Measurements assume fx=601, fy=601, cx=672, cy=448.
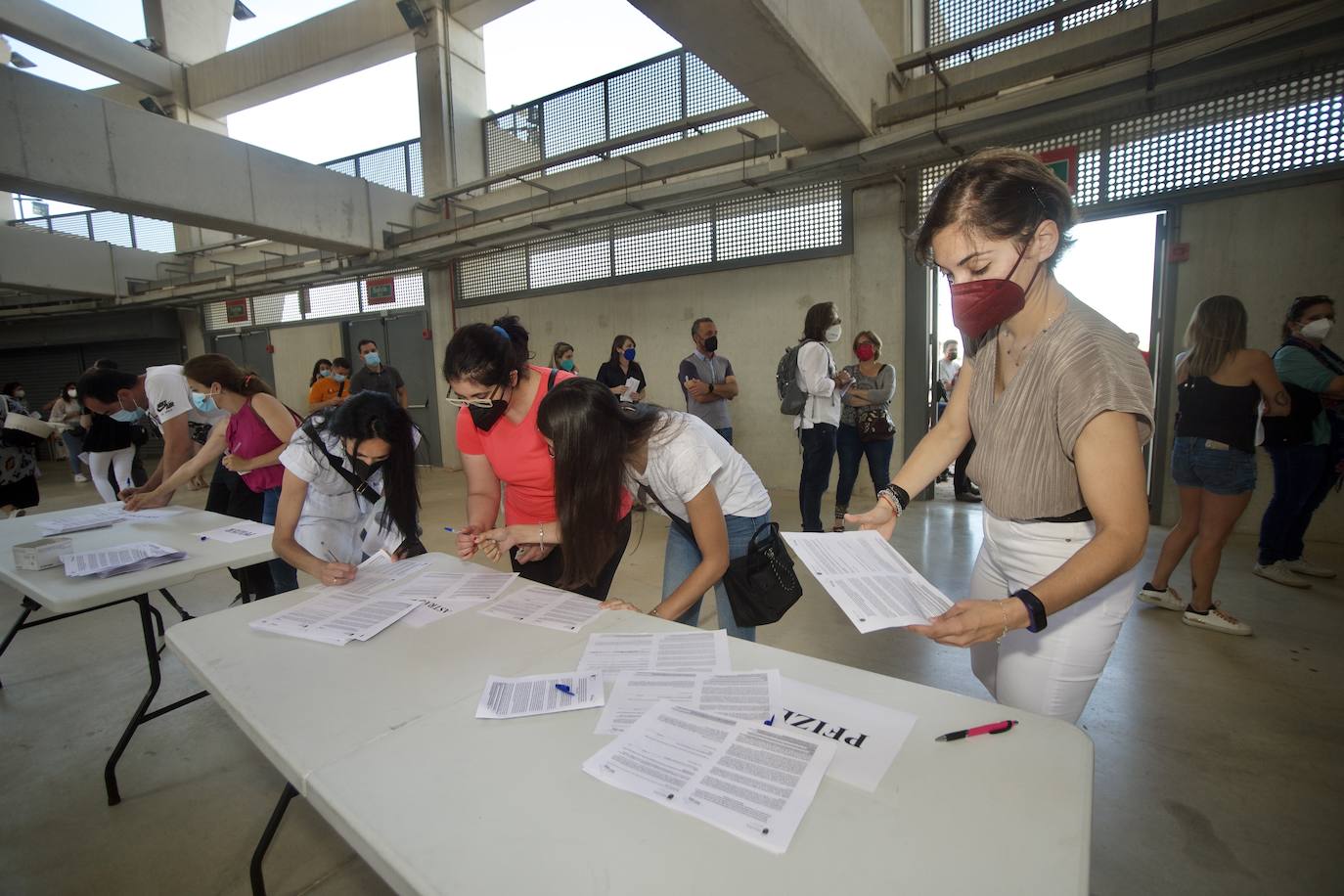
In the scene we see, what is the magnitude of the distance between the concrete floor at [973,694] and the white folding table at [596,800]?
4.1 inches

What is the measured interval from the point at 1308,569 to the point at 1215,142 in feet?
8.46

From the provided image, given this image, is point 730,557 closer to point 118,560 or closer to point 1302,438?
point 118,560

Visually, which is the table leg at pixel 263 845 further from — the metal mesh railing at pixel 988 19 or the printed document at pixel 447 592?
the metal mesh railing at pixel 988 19

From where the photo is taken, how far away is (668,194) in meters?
5.14

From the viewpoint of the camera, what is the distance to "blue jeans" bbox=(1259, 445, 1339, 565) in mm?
2910

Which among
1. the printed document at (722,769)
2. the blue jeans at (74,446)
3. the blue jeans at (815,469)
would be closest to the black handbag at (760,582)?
the printed document at (722,769)

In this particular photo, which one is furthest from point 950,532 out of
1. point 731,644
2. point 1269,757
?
point 731,644

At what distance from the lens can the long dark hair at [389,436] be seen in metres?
1.89

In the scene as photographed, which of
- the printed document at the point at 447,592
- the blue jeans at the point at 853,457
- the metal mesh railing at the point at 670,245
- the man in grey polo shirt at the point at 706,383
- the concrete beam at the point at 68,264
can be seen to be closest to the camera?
the printed document at the point at 447,592

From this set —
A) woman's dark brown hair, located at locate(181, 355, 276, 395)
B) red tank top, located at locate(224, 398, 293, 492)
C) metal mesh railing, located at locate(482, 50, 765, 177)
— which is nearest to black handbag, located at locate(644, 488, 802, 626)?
red tank top, located at locate(224, 398, 293, 492)

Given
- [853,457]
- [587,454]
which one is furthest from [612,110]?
[587,454]

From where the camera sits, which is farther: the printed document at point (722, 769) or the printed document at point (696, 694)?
the printed document at point (696, 694)

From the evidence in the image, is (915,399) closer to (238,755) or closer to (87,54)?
(238,755)

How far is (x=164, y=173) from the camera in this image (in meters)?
4.86
